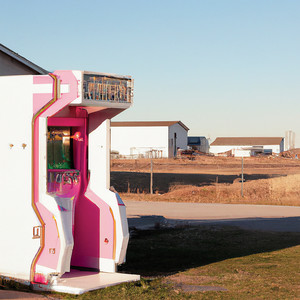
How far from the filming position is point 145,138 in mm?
82312

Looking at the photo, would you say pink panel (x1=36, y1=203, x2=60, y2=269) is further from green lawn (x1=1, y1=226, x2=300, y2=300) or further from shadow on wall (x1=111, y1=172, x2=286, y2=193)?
shadow on wall (x1=111, y1=172, x2=286, y2=193)

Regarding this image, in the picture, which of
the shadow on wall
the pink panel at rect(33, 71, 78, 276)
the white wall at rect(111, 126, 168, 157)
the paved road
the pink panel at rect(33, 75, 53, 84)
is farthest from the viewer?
the white wall at rect(111, 126, 168, 157)

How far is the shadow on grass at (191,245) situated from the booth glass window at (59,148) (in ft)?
7.74

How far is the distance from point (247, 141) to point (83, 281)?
112 metres

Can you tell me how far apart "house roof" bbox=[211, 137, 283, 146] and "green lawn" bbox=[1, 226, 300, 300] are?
333ft

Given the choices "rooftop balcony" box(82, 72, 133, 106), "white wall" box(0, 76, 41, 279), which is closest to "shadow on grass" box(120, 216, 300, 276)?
"white wall" box(0, 76, 41, 279)

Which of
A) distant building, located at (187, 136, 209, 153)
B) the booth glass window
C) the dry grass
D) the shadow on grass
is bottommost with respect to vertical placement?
the shadow on grass

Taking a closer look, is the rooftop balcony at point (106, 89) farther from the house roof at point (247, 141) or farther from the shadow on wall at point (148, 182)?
the house roof at point (247, 141)

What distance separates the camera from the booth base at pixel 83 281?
310 inches

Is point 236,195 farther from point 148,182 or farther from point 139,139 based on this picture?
point 139,139

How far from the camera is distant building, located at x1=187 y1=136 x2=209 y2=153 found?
356 ft

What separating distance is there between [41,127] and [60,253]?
5.93 feet

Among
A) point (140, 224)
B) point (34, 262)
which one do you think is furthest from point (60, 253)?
point (140, 224)

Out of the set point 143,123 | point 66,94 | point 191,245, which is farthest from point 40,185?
point 143,123
